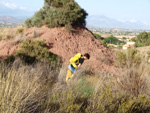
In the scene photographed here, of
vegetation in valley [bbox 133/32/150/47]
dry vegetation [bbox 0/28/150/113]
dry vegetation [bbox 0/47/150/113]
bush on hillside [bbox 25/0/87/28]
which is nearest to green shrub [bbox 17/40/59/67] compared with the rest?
bush on hillside [bbox 25/0/87/28]

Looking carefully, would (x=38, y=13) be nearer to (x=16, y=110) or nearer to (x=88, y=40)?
(x=88, y=40)

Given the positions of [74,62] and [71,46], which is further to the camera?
[71,46]

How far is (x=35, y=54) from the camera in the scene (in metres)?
9.29

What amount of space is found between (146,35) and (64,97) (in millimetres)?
37428

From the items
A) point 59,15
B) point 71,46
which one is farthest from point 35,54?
point 59,15

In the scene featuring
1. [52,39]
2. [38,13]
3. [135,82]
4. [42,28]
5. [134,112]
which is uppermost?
[38,13]

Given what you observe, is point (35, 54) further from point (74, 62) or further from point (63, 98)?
point (63, 98)

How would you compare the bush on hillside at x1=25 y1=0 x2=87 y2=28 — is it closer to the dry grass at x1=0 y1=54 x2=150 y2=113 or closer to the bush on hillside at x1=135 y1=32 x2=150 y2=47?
the dry grass at x1=0 y1=54 x2=150 y2=113

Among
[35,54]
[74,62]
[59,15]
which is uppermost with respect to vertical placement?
[59,15]

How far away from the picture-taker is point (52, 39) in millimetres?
11328

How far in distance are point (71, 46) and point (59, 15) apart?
2.67m

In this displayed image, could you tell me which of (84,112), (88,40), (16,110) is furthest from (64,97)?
(88,40)

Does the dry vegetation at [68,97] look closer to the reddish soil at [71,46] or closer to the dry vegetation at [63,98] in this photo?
the dry vegetation at [63,98]

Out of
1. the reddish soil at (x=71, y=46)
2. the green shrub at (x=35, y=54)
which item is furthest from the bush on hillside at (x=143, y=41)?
the green shrub at (x=35, y=54)
